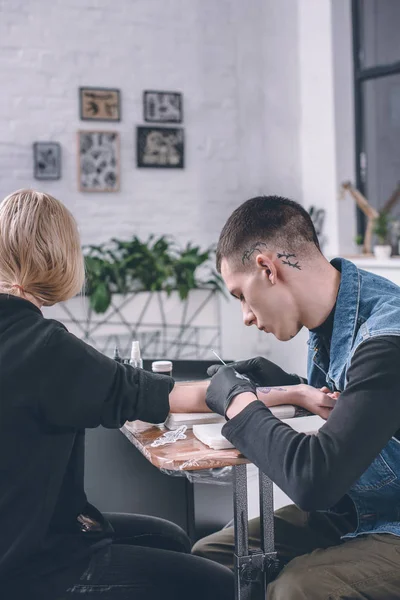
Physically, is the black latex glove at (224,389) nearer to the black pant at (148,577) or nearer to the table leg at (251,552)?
the table leg at (251,552)

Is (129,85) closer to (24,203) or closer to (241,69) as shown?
(241,69)

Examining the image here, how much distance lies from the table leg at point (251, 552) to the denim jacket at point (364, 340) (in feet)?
0.48

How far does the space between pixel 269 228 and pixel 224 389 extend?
305 millimetres

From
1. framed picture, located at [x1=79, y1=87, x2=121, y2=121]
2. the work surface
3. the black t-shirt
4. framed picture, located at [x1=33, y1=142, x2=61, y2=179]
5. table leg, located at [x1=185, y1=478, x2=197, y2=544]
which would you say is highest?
framed picture, located at [x1=79, y1=87, x2=121, y2=121]

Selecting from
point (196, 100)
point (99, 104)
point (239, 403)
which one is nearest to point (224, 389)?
point (239, 403)

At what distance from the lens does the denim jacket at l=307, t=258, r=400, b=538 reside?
120 cm

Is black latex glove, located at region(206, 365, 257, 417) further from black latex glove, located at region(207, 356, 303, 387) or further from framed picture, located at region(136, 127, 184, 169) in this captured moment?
framed picture, located at region(136, 127, 184, 169)

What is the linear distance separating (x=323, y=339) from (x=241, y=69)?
3.63 m

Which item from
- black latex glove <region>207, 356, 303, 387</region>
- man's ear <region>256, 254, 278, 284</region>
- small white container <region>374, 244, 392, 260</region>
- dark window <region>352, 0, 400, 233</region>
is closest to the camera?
man's ear <region>256, 254, 278, 284</region>

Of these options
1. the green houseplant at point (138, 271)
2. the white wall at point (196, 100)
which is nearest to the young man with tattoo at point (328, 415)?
the green houseplant at point (138, 271)

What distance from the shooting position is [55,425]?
1.13 metres

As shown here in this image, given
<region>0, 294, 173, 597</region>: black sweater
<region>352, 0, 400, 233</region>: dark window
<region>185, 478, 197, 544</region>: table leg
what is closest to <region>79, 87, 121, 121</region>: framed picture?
<region>352, 0, 400, 233</region>: dark window

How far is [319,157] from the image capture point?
4188 mm

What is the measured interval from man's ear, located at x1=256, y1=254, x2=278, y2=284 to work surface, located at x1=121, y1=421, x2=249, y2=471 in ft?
1.04
